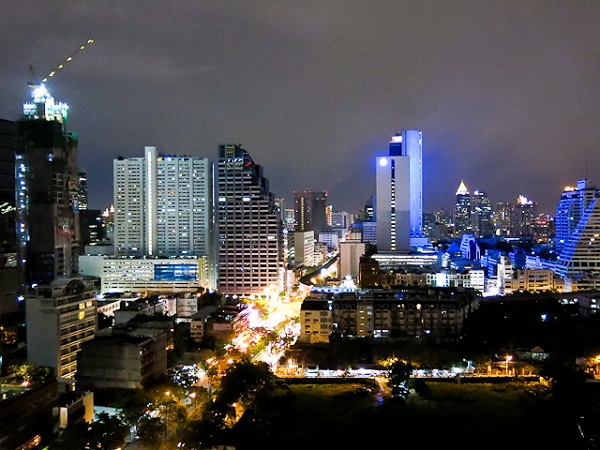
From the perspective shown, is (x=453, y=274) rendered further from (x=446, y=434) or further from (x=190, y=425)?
(x=190, y=425)

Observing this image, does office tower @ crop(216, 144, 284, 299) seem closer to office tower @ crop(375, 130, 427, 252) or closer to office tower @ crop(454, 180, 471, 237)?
office tower @ crop(375, 130, 427, 252)

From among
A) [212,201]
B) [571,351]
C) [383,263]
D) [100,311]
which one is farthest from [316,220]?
[571,351]

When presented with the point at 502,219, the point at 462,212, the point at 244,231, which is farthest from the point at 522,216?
the point at 244,231

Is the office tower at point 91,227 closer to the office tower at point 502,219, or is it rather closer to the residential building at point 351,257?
the residential building at point 351,257

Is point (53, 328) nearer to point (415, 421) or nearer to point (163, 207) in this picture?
point (415, 421)

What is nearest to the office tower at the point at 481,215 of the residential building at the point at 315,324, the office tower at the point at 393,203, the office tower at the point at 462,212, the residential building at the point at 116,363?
the office tower at the point at 462,212

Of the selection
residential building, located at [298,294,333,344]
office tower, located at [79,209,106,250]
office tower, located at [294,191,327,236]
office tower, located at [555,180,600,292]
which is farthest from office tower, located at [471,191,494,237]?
residential building, located at [298,294,333,344]

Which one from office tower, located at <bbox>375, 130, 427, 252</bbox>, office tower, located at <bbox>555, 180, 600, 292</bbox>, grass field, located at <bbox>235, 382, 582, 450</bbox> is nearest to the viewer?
grass field, located at <bbox>235, 382, 582, 450</bbox>
